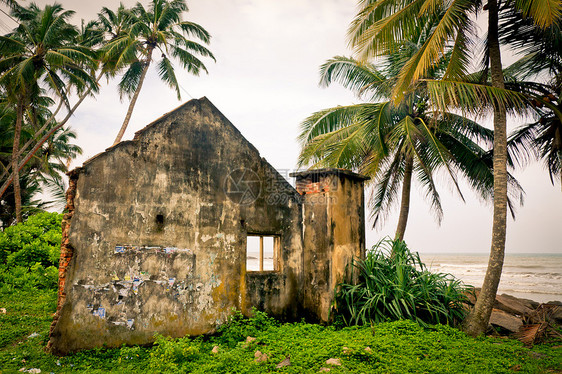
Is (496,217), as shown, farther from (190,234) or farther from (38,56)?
(38,56)

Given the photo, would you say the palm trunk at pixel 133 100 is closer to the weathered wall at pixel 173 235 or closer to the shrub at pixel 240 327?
the weathered wall at pixel 173 235

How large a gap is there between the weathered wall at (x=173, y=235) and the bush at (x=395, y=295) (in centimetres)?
109

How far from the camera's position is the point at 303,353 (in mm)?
4871

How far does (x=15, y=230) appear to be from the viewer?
443 inches

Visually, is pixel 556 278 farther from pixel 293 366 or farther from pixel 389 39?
pixel 293 366

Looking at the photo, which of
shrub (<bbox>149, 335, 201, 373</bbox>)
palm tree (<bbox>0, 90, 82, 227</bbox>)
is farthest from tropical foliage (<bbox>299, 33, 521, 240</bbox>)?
palm tree (<bbox>0, 90, 82, 227</bbox>)

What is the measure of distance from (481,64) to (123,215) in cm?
780

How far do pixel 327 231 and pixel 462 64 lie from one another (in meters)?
4.13

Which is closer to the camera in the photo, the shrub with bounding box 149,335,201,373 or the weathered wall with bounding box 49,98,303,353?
the shrub with bounding box 149,335,201,373

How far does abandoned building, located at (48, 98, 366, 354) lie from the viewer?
5004mm

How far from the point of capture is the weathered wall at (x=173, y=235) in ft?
16.4

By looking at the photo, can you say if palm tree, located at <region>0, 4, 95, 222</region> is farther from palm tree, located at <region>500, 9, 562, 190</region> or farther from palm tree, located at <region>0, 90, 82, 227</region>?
palm tree, located at <region>500, 9, 562, 190</region>

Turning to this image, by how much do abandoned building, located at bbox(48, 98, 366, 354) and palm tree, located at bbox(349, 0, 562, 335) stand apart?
2.41 meters

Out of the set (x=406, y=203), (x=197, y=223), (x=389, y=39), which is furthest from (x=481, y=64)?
(x=197, y=223)
